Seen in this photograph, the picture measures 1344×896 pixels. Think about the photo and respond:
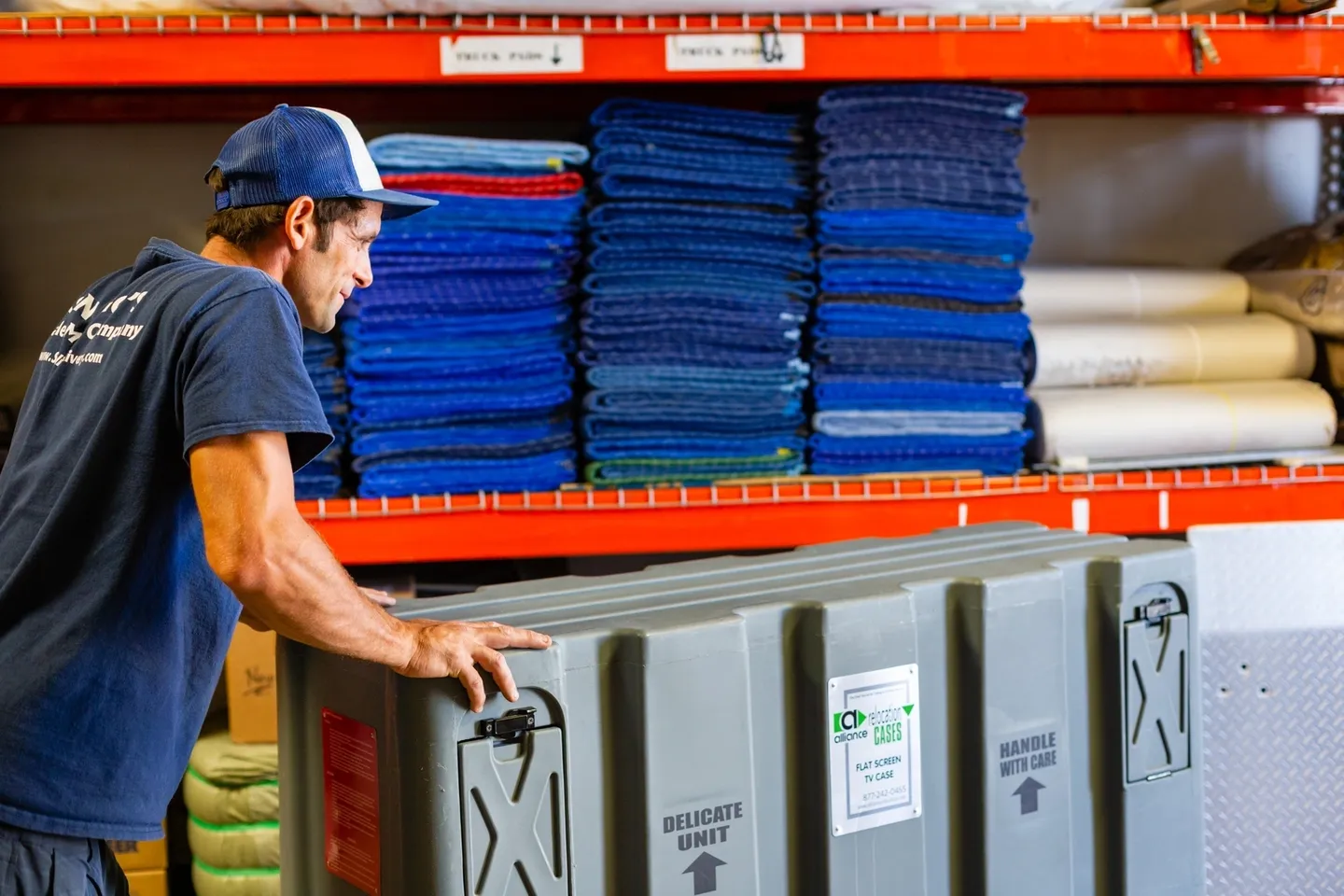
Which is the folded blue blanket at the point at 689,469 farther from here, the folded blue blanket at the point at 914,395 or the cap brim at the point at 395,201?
the cap brim at the point at 395,201

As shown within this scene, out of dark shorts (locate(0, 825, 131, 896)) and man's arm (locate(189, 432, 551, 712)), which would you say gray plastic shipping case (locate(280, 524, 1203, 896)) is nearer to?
man's arm (locate(189, 432, 551, 712))

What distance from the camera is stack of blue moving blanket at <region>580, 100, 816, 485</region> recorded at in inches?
117

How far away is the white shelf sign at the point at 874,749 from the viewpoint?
1.76 m

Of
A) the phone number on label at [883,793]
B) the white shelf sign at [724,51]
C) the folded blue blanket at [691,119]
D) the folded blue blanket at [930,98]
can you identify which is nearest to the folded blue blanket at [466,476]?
the folded blue blanket at [691,119]

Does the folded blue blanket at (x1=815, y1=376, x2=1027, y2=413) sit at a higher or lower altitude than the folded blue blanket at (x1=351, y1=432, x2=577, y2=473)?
higher

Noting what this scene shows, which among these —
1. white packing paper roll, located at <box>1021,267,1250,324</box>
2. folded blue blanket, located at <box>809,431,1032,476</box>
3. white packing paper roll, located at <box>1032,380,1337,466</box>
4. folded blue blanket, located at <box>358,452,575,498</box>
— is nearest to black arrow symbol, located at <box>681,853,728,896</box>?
folded blue blanket, located at <box>358,452,575,498</box>

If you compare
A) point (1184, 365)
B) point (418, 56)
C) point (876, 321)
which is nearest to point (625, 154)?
point (418, 56)

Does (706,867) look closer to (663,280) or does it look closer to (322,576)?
(322,576)

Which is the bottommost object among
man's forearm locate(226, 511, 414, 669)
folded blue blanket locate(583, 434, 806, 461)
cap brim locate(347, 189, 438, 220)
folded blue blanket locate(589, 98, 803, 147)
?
man's forearm locate(226, 511, 414, 669)

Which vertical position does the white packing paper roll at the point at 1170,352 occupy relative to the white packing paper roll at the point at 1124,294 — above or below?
below

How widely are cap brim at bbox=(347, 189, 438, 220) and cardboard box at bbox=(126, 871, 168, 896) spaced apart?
185cm

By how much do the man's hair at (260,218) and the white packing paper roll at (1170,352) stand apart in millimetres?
1942

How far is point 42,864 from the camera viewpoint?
1.65 metres

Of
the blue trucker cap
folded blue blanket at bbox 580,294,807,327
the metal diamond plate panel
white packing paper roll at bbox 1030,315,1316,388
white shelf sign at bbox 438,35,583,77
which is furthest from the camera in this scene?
white packing paper roll at bbox 1030,315,1316,388
